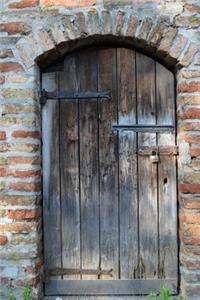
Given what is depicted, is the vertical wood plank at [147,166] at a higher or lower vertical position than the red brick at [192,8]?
lower

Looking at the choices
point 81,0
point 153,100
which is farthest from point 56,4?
point 153,100

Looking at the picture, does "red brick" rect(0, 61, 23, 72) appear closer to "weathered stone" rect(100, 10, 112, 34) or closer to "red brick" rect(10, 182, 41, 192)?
"weathered stone" rect(100, 10, 112, 34)

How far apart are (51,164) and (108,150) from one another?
0.42 m

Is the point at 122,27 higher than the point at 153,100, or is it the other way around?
the point at 122,27

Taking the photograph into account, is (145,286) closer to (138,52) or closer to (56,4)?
(138,52)

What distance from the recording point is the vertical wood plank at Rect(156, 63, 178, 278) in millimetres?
2740

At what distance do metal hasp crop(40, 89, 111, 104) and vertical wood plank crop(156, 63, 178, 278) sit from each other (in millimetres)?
379

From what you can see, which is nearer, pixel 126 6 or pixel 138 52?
pixel 126 6

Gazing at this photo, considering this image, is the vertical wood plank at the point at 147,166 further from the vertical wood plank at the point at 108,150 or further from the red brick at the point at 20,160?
the red brick at the point at 20,160

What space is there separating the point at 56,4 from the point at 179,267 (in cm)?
198

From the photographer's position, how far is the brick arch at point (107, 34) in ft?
8.36

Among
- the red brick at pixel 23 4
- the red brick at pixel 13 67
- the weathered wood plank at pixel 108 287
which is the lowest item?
the weathered wood plank at pixel 108 287

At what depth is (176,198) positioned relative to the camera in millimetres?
2740

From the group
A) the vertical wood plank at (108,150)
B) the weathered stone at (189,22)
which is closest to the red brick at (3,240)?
the vertical wood plank at (108,150)
